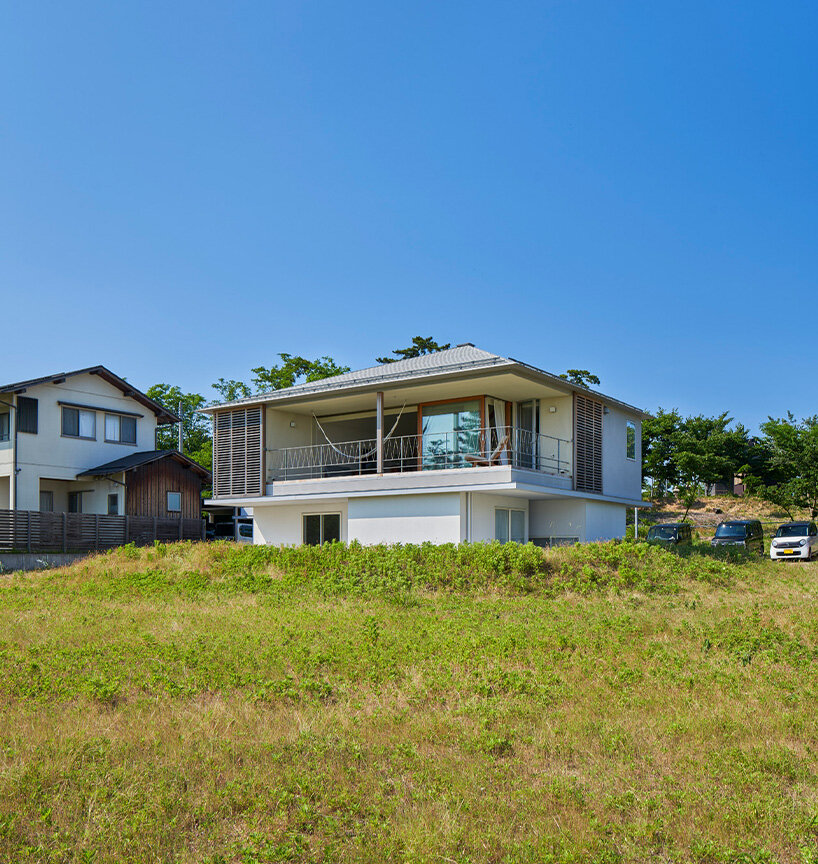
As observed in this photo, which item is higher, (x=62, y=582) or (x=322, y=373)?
(x=322, y=373)

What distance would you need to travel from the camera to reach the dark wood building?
34625 mm

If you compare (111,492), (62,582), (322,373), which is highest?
(322,373)

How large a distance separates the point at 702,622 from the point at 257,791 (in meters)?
8.64

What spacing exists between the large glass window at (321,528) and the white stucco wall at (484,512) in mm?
5011

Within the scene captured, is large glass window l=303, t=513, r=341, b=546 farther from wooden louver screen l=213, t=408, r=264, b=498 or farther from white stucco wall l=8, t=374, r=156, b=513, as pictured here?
white stucco wall l=8, t=374, r=156, b=513

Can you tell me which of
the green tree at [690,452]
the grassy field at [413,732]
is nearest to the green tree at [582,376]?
the green tree at [690,452]

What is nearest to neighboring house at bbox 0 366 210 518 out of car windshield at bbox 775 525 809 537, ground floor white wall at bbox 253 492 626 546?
ground floor white wall at bbox 253 492 626 546

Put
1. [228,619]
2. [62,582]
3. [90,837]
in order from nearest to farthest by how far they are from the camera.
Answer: [90,837]
[228,619]
[62,582]

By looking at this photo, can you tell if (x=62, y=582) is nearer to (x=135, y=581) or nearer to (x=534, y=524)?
(x=135, y=581)

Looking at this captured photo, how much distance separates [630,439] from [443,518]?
841 centimetres

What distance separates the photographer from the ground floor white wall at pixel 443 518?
21.4 m

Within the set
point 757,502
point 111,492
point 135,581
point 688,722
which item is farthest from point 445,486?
point 757,502

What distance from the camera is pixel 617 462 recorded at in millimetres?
25266

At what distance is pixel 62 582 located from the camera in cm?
2056
